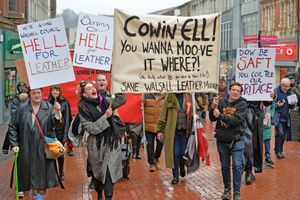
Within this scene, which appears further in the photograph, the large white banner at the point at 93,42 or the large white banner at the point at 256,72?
the large white banner at the point at 93,42

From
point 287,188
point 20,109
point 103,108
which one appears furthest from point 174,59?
point 287,188

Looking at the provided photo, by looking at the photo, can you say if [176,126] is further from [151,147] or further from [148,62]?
[148,62]

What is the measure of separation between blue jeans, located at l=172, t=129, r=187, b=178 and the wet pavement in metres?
0.27

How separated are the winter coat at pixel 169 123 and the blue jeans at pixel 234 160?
1295 mm

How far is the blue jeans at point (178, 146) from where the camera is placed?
916cm

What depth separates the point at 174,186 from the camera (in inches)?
354

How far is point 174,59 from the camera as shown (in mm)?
7914

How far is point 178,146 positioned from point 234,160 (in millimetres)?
1555

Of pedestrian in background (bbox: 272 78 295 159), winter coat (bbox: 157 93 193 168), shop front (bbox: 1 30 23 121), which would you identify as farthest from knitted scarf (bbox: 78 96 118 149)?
shop front (bbox: 1 30 23 121)

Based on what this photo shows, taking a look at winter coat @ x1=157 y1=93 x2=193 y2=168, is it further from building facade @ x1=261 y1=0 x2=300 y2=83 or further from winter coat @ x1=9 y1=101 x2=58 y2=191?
building facade @ x1=261 y1=0 x2=300 y2=83

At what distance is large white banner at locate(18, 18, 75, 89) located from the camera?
7246mm

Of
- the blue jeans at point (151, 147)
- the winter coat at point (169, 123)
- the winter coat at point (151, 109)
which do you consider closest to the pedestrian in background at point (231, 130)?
the winter coat at point (169, 123)

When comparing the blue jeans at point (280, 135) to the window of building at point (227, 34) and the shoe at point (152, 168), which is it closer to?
the shoe at point (152, 168)

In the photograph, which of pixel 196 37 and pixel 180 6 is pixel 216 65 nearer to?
pixel 196 37
